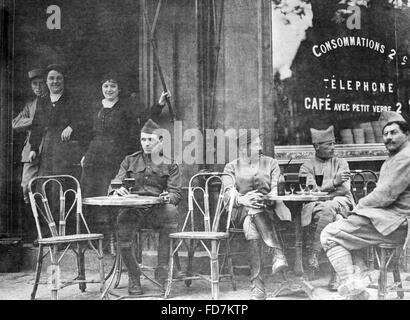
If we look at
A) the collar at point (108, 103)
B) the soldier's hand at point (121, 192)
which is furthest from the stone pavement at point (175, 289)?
the collar at point (108, 103)

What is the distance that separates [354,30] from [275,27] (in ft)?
2.57

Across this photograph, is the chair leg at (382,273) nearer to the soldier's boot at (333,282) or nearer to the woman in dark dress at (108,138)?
the soldier's boot at (333,282)

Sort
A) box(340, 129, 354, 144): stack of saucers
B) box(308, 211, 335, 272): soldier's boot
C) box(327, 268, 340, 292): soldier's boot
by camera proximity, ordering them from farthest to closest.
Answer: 1. box(340, 129, 354, 144): stack of saucers
2. box(308, 211, 335, 272): soldier's boot
3. box(327, 268, 340, 292): soldier's boot

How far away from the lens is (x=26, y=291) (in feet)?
14.5

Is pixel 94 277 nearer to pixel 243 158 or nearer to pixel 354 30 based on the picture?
pixel 243 158

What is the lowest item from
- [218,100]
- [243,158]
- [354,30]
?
[243,158]

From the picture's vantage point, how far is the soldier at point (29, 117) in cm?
489

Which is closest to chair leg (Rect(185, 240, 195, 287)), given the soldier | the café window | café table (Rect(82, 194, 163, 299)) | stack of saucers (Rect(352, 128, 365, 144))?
café table (Rect(82, 194, 163, 299))

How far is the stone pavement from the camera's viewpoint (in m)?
4.29

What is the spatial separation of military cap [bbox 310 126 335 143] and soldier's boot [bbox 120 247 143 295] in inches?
79.9

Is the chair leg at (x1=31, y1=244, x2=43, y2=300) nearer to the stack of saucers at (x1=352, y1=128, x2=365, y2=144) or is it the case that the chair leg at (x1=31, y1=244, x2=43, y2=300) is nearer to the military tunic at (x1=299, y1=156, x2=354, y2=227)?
the military tunic at (x1=299, y1=156, x2=354, y2=227)
